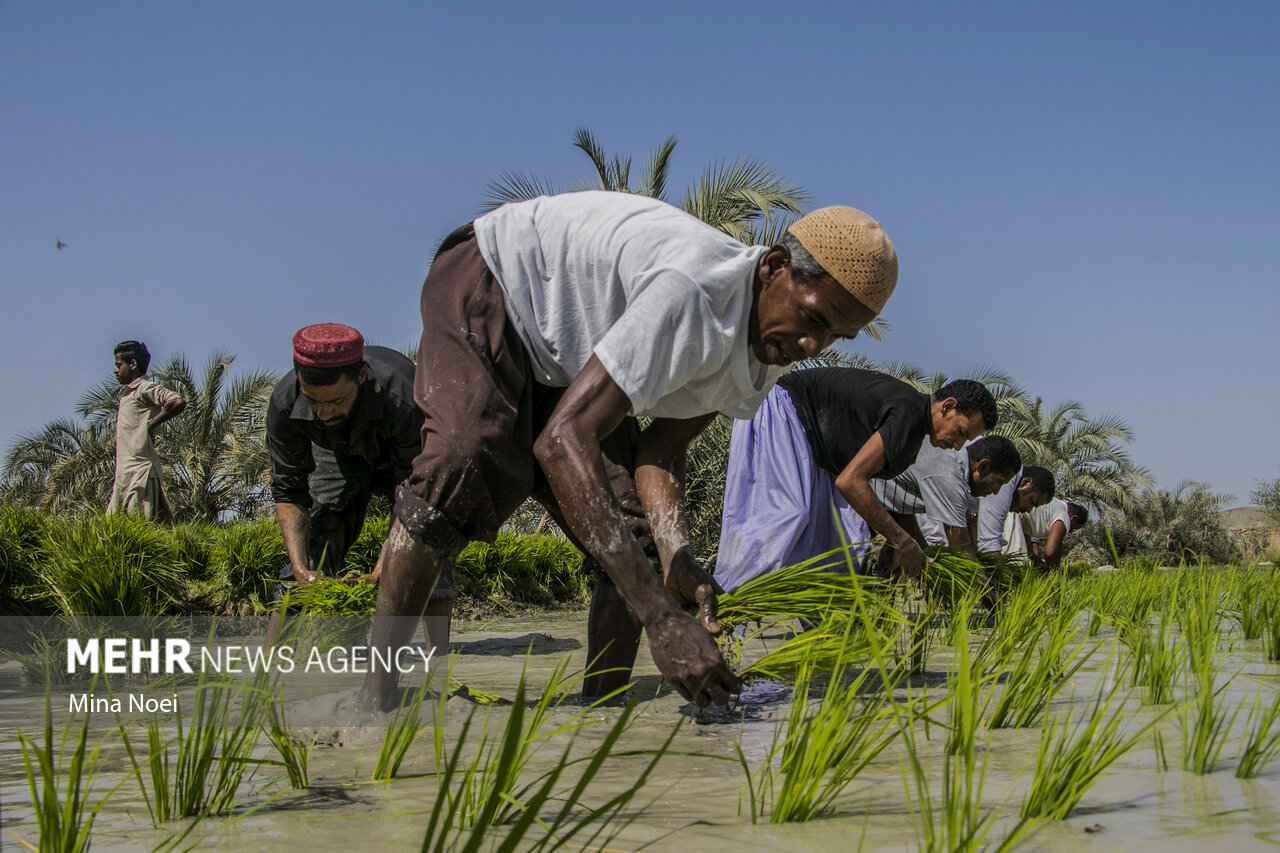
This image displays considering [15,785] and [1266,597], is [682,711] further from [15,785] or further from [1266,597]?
[1266,597]

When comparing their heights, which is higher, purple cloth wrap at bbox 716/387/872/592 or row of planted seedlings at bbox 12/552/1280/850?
purple cloth wrap at bbox 716/387/872/592

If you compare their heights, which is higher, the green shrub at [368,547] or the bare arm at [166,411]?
the bare arm at [166,411]

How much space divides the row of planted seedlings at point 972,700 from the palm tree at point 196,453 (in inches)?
523

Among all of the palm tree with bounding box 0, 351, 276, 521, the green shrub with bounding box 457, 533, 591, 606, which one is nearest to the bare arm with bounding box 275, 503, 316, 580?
the green shrub with bounding box 457, 533, 591, 606

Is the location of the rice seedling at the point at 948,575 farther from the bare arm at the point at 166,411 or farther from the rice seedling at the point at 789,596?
the bare arm at the point at 166,411

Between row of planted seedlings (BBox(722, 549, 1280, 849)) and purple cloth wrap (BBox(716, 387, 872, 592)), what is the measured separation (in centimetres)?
49

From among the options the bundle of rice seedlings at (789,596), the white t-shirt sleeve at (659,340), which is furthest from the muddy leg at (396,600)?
the bundle of rice seedlings at (789,596)

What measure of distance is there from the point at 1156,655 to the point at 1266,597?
1.99 meters

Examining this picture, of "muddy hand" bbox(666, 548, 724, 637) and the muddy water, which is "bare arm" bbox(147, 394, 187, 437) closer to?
the muddy water

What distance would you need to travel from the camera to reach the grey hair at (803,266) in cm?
202

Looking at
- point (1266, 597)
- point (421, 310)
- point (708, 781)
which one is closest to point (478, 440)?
point (421, 310)

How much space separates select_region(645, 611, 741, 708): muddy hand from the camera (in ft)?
5.69

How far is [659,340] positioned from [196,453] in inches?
599

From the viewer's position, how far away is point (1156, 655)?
245 cm
